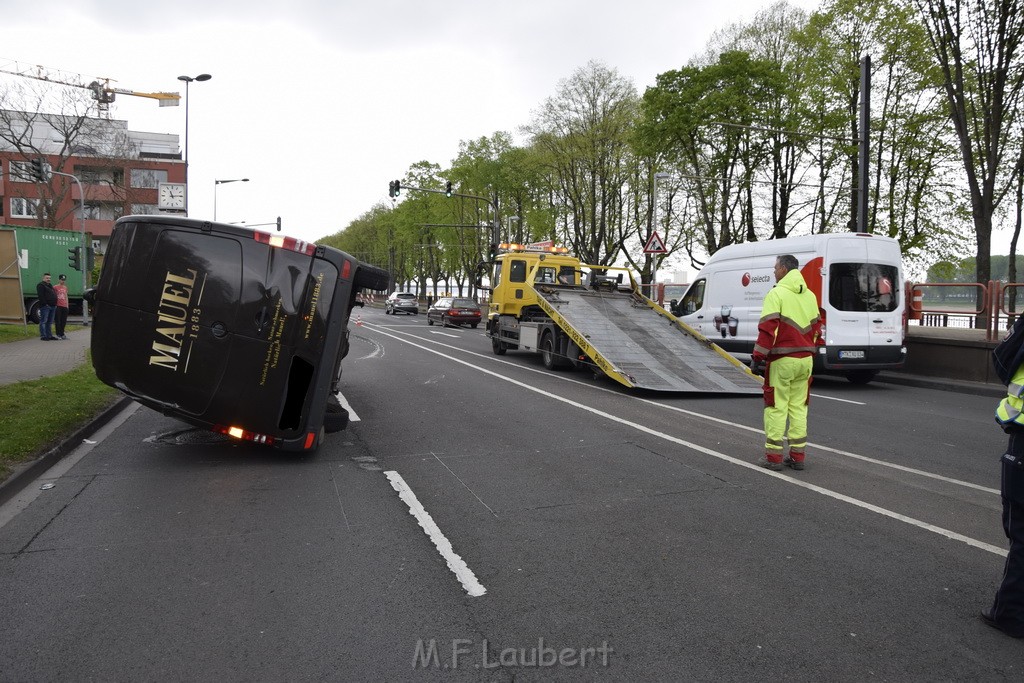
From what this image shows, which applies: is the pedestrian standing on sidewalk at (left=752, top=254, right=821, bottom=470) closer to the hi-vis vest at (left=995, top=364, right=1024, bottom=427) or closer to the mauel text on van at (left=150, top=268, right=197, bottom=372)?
the hi-vis vest at (left=995, top=364, right=1024, bottom=427)

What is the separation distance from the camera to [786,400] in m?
6.54

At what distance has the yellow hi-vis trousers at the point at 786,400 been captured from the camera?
648 cm

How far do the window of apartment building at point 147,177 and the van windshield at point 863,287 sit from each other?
62.6 meters

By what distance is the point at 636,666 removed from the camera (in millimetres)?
3088

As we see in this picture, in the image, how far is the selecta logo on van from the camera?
13.9 meters

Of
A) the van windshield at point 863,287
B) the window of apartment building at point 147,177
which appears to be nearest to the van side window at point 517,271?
the van windshield at point 863,287

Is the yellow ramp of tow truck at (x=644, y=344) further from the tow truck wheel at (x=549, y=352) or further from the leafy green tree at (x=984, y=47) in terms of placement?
the leafy green tree at (x=984, y=47)

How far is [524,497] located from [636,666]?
259 cm

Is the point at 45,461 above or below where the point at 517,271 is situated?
below

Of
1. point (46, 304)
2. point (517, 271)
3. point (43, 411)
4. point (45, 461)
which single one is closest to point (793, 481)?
point (45, 461)

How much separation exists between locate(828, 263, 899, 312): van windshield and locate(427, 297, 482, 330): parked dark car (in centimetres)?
2640

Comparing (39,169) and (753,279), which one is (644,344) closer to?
(753,279)

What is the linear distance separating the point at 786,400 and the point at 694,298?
1029 cm
